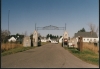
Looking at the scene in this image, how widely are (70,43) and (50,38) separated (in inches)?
2850

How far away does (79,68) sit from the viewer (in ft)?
28.1

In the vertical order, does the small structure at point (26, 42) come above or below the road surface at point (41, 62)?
above

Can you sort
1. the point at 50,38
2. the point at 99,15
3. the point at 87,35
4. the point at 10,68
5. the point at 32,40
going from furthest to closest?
the point at 50,38, the point at 87,35, the point at 32,40, the point at 99,15, the point at 10,68

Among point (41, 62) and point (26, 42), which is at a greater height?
point (26, 42)

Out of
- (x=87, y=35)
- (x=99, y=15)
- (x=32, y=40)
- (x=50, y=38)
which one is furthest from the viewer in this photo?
(x=50, y=38)

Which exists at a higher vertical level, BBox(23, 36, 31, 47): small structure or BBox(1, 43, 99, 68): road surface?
BBox(23, 36, 31, 47): small structure

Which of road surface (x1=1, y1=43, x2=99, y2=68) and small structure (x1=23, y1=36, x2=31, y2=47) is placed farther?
small structure (x1=23, y1=36, x2=31, y2=47)

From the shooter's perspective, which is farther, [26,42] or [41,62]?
[26,42]

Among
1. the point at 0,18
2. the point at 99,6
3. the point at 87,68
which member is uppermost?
the point at 99,6

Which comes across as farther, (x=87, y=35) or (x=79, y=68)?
(x=87, y=35)

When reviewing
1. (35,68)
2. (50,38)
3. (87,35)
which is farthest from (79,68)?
(50,38)

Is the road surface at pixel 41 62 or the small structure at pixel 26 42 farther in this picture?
the small structure at pixel 26 42

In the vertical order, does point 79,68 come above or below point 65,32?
below

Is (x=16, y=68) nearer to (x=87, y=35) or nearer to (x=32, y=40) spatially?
(x=32, y=40)
